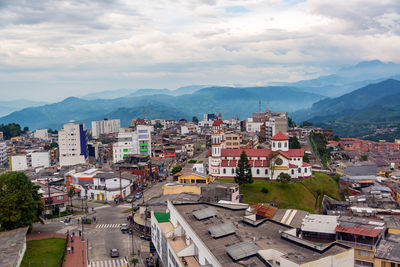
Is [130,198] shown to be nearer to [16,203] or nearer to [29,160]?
[16,203]

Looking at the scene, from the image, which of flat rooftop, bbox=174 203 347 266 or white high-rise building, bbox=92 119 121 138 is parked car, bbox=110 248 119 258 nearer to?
flat rooftop, bbox=174 203 347 266

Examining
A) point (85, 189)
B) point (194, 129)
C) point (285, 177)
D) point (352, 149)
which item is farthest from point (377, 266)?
point (194, 129)

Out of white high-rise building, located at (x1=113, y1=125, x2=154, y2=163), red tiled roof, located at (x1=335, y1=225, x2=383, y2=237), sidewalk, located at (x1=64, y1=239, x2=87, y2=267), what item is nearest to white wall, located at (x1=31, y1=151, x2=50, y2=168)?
white high-rise building, located at (x1=113, y1=125, x2=154, y2=163)

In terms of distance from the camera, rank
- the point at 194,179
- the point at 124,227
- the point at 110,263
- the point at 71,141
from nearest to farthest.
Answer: the point at 110,263 → the point at 124,227 → the point at 194,179 → the point at 71,141

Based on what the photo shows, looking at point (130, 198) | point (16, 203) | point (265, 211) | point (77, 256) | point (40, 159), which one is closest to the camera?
point (77, 256)

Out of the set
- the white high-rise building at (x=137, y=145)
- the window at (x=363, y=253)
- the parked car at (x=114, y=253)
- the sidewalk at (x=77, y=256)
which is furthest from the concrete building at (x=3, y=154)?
the window at (x=363, y=253)

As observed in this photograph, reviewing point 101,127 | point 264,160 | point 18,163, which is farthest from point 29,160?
point 101,127

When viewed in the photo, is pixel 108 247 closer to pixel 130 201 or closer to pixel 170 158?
pixel 130 201
